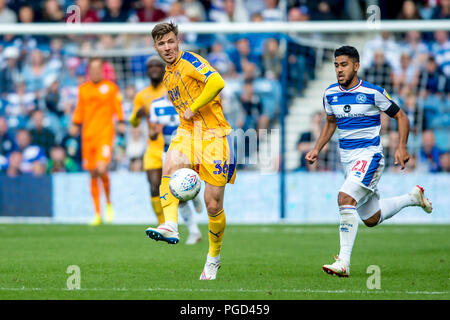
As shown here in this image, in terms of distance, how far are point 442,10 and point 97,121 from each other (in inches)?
309

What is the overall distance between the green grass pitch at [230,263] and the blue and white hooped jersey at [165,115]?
1595 millimetres

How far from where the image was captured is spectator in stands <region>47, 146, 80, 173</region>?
1594 centimetres

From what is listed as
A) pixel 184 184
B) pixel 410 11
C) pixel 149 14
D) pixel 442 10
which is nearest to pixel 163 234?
pixel 184 184

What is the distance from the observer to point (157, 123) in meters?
11.4

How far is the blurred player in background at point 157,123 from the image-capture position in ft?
37.0

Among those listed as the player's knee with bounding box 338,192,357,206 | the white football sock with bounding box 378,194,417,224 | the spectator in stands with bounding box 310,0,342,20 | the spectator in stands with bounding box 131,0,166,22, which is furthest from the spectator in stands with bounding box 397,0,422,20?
the player's knee with bounding box 338,192,357,206

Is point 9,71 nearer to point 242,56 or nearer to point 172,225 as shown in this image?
point 242,56

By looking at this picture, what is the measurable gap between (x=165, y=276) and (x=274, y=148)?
825 centimetres

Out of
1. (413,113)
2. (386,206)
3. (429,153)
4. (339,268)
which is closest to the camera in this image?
(339,268)

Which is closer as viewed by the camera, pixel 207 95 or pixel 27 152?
pixel 207 95

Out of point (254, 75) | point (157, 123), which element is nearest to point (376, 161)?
point (157, 123)

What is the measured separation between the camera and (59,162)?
16.0 metres

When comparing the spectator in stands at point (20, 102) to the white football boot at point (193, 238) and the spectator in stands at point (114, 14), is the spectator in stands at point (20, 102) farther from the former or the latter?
the white football boot at point (193, 238)

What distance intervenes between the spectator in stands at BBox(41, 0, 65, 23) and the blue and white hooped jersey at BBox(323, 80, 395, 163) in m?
11.2
